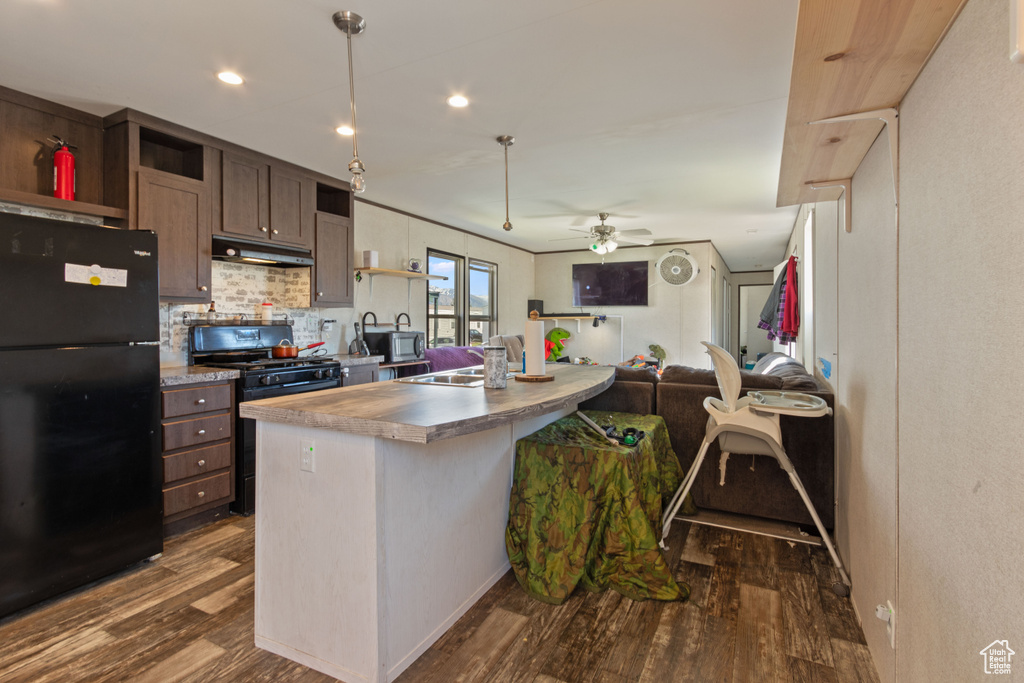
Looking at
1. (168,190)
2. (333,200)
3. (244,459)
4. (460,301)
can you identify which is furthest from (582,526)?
(460,301)

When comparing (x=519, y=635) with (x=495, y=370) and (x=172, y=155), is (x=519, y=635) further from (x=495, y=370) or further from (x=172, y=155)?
(x=172, y=155)

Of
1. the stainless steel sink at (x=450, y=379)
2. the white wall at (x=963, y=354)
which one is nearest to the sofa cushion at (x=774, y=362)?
the stainless steel sink at (x=450, y=379)

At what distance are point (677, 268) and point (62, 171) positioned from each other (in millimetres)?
7142

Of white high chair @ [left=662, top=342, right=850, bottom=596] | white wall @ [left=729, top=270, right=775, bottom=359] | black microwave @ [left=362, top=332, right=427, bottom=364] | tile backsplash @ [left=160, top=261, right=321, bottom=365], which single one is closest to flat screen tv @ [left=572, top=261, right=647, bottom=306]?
black microwave @ [left=362, top=332, right=427, bottom=364]

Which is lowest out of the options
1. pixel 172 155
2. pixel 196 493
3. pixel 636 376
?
pixel 196 493

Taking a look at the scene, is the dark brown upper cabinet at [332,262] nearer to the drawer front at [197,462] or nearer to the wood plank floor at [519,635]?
the drawer front at [197,462]

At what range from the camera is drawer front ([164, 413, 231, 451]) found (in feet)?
8.79

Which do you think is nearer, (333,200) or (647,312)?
(333,200)

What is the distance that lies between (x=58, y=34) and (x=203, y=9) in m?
0.73

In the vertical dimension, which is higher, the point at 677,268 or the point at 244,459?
the point at 677,268

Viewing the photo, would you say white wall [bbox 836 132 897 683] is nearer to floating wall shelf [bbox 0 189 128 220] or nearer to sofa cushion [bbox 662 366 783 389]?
sofa cushion [bbox 662 366 783 389]

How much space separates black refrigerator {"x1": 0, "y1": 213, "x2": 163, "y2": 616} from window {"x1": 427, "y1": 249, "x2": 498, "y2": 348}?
12.0 feet

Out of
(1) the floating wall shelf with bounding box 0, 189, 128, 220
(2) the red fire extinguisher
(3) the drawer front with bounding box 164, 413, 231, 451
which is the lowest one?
(3) the drawer front with bounding box 164, 413, 231, 451

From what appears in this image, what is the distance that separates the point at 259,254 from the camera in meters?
3.44
